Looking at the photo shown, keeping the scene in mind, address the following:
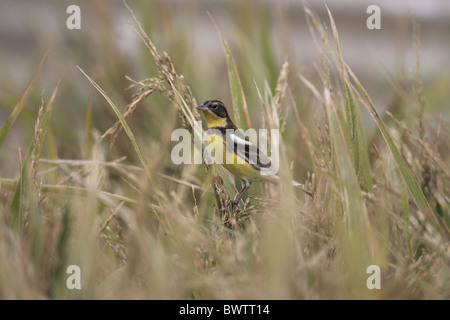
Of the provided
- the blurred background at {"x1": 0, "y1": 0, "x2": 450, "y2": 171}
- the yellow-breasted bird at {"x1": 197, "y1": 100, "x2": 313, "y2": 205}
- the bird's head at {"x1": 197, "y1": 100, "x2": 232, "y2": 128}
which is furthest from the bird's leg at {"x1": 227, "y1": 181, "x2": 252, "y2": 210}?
the blurred background at {"x1": 0, "y1": 0, "x2": 450, "y2": 171}

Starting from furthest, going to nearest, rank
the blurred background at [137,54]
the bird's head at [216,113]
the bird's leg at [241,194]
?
the blurred background at [137,54], the bird's head at [216,113], the bird's leg at [241,194]

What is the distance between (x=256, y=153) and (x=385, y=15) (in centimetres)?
202

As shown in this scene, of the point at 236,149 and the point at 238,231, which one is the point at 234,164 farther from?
the point at 238,231

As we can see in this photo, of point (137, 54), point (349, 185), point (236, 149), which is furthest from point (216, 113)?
point (137, 54)

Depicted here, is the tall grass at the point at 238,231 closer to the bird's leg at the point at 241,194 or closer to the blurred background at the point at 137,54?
the bird's leg at the point at 241,194

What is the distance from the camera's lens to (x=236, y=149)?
3.47ft

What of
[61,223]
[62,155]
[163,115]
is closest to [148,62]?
[163,115]

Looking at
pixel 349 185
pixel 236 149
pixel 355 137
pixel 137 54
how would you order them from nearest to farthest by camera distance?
pixel 349 185, pixel 355 137, pixel 236 149, pixel 137 54

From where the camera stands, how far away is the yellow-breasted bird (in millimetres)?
1001

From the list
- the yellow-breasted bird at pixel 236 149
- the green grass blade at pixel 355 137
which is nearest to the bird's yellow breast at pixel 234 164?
the yellow-breasted bird at pixel 236 149

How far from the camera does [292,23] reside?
8.95 feet

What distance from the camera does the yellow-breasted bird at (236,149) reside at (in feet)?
3.28
